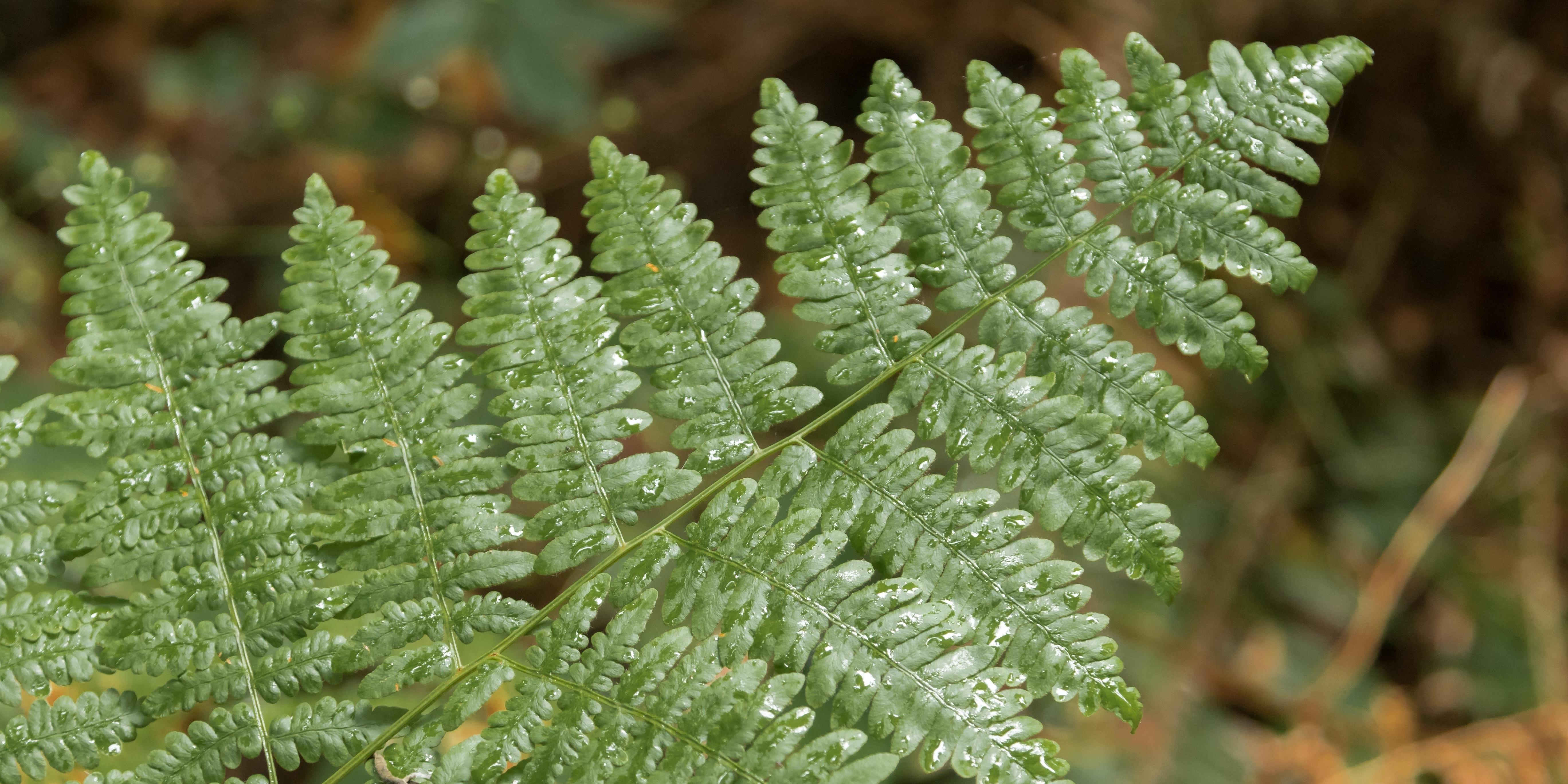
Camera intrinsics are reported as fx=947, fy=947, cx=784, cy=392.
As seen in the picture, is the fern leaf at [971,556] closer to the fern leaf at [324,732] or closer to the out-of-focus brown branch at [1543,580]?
the fern leaf at [324,732]

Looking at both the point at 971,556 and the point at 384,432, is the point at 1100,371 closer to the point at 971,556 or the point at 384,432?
the point at 971,556

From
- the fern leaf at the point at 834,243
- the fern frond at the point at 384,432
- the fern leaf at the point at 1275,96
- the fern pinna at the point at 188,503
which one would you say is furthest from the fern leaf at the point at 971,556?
the fern pinna at the point at 188,503

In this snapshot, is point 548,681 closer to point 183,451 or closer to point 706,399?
point 706,399

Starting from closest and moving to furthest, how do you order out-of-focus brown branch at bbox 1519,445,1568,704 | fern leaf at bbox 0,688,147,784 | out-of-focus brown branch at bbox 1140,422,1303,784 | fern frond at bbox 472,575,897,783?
fern frond at bbox 472,575,897,783
fern leaf at bbox 0,688,147,784
out-of-focus brown branch at bbox 1140,422,1303,784
out-of-focus brown branch at bbox 1519,445,1568,704

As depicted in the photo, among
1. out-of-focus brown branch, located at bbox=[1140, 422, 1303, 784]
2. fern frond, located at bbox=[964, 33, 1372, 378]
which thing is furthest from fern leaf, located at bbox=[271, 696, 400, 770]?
out-of-focus brown branch, located at bbox=[1140, 422, 1303, 784]

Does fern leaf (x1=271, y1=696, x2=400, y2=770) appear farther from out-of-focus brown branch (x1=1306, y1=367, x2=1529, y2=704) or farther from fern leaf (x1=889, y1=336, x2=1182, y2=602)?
out-of-focus brown branch (x1=1306, y1=367, x2=1529, y2=704)

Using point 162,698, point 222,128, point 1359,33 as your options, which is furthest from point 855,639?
point 222,128
